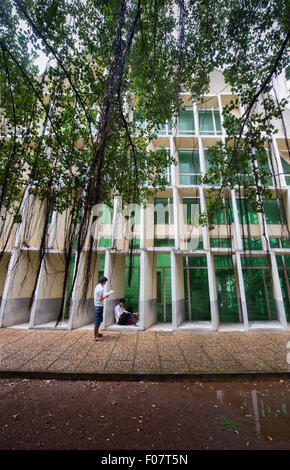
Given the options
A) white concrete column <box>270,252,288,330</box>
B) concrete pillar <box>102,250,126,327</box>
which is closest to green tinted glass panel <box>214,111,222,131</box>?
white concrete column <box>270,252,288,330</box>

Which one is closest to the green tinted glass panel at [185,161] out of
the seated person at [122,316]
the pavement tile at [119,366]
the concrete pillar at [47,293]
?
the seated person at [122,316]

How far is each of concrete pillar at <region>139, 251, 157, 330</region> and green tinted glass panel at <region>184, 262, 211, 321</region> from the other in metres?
1.94

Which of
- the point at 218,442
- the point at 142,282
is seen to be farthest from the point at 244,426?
the point at 142,282

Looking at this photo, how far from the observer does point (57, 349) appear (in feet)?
15.5

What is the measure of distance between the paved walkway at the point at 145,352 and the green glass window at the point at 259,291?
209 cm

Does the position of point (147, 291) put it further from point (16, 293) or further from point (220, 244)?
point (16, 293)

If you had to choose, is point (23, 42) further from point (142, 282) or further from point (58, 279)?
point (58, 279)

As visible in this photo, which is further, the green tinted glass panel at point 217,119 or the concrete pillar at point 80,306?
the green tinted glass panel at point 217,119

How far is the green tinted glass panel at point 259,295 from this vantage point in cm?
848

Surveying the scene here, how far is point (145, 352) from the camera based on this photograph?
4.55 m

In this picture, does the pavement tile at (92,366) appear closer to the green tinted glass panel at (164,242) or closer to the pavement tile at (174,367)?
the pavement tile at (174,367)

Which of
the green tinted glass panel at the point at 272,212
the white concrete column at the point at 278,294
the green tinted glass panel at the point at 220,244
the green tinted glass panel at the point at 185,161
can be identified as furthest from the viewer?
the green tinted glass panel at the point at 185,161

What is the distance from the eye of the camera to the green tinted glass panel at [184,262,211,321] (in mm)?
8594
